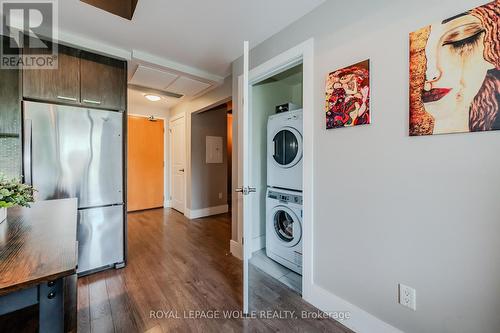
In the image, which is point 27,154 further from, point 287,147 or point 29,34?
point 287,147

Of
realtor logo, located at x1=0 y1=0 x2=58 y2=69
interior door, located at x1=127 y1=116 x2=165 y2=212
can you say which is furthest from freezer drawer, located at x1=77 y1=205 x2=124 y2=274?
interior door, located at x1=127 y1=116 x2=165 y2=212

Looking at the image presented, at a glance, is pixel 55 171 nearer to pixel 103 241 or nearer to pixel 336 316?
pixel 103 241

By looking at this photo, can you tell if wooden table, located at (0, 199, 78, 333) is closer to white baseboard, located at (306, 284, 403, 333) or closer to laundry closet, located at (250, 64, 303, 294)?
white baseboard, located at (306, 284, 403, 333)

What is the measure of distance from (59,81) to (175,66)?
3.86ft

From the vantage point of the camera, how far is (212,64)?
2.78m

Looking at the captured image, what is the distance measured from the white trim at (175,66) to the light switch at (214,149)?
1.56 m

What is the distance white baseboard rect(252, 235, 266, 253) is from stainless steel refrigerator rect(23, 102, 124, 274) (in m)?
1.49

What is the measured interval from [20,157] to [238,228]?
84.8 inches

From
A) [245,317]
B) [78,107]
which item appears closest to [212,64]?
[78,107]

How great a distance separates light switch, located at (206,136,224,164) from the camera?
4555mm

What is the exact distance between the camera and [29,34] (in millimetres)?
1944

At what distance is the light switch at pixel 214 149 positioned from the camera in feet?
14.9

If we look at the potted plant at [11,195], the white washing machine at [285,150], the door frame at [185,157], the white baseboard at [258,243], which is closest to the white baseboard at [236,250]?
the white baseboard at [258,243]

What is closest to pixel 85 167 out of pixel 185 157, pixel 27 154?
pixel 27 154
